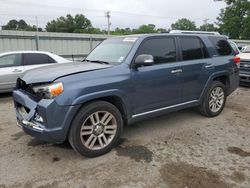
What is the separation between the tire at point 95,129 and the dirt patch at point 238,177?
1.70 m

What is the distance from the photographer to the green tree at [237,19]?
124ft

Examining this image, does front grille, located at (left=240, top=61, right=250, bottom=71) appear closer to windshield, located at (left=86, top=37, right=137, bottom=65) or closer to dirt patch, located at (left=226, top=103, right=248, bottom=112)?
dirt patch, located at (left=226, top=103, right=248, bottom=112)

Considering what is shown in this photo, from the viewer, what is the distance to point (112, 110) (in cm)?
366

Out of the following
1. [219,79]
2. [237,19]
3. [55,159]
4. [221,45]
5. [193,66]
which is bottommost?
A: [55,159]

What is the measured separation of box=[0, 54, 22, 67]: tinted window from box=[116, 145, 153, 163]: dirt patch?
16.8 feet

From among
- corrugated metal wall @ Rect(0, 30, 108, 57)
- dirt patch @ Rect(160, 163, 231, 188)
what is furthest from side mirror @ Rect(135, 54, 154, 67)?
corrugated metal wall @ Rect(0, 30, 108, 57)

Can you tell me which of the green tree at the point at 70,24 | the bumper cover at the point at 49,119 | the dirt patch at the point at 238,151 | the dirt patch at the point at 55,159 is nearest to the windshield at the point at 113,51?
the bumper cover at the point at 49,119

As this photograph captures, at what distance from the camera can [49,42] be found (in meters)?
13.5

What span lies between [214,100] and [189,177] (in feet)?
9.12

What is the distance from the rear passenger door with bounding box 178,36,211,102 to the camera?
4.66 meters

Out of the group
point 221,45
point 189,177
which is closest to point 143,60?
point 189,177

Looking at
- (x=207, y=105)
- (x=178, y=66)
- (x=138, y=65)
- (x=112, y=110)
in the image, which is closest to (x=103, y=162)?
(x=112, y=110)

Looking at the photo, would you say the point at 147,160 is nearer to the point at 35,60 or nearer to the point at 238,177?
the point at 238,177

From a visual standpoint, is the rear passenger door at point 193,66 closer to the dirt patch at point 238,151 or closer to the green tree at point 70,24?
the dirt patch at point 238,151
